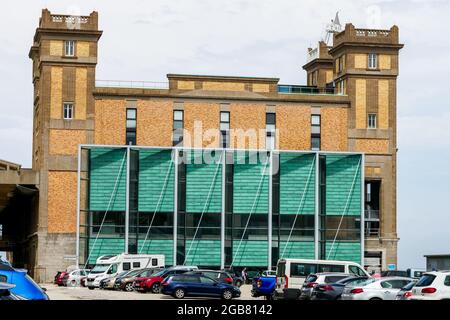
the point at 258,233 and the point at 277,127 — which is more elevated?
the point at 277,127

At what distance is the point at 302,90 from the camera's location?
99.6m

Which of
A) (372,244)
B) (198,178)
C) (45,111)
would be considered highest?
(45,111)

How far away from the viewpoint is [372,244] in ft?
300

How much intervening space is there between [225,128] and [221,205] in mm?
11109

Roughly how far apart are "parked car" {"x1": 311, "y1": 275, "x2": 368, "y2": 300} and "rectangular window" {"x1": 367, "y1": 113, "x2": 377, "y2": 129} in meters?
57.0

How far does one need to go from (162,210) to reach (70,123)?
1260 cm

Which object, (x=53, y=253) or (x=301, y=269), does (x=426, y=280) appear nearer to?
(x=301, y=269)

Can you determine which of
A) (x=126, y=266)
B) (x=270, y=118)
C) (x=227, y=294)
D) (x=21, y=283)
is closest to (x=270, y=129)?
(x=270, y=118)

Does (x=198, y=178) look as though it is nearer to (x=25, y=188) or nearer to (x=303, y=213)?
(x=303, y=213)

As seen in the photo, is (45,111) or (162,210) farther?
(45,111)
